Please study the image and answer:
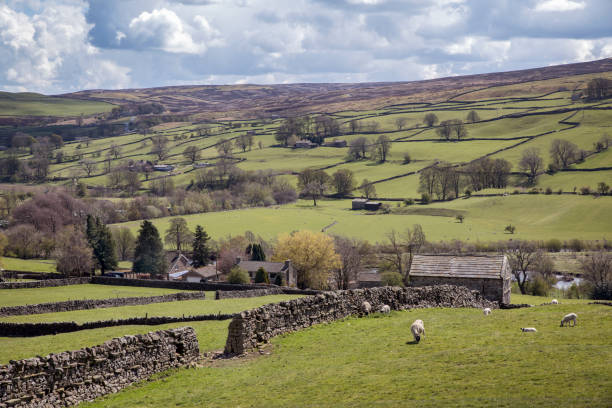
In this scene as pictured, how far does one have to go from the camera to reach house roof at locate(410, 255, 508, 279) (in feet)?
120

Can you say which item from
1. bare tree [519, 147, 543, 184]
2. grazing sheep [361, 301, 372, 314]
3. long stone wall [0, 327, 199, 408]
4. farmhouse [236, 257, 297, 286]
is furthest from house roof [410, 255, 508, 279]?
bare tree [519, 147, 543, 184]

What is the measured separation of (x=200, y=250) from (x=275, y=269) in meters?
19.7

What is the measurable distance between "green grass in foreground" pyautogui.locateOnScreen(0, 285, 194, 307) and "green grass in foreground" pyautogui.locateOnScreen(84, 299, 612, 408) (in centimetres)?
3549

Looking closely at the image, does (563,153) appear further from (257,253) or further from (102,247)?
(102,247)

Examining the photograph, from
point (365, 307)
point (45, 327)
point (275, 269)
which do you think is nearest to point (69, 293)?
point (45, 327)

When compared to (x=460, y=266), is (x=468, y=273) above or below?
below

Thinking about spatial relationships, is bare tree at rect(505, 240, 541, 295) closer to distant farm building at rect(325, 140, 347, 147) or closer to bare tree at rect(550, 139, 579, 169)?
bare tree at rect(550, 139, 579, 169)

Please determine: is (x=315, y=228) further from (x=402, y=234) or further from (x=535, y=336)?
(x=535, y=336)

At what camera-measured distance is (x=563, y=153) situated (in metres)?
132

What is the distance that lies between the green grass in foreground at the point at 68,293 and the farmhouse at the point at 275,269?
19.8 metres

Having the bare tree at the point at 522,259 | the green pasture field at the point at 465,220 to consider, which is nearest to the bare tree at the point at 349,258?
the green pasture field at the point at 465,220

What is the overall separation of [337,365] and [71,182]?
158070 mm

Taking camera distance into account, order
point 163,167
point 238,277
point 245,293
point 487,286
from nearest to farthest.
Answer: point 487,286, point 245,293, point 238,277, point 163,167

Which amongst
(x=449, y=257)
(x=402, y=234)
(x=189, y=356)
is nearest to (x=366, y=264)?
(x=402, y=234)
